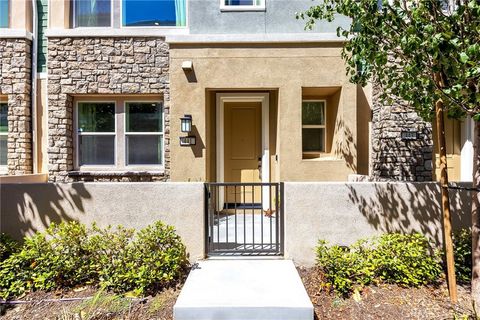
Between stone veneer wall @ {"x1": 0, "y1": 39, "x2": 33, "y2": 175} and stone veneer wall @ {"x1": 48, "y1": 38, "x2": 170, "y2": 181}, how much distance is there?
0.64m

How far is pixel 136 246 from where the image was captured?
157 inches

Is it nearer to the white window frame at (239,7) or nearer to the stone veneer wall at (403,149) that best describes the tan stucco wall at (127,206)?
the white window frame at (239,7)

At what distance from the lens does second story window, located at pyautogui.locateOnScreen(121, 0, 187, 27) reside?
6742 millimetres

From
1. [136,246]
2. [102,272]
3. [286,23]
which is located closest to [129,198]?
[136,246]

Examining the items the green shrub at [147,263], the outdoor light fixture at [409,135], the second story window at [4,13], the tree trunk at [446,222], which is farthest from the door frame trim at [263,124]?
the second story window at [4,13]

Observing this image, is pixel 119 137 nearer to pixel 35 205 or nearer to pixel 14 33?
pixel 35 205

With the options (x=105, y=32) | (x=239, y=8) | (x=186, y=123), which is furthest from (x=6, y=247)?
(x=239, y=8)

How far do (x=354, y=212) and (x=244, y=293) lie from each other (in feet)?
6.71

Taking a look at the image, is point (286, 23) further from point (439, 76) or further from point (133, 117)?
point (133, 117)

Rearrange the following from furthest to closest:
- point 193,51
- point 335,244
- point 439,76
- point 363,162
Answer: point 363,162 → point 193,51 → point 335,244 → point 439,76

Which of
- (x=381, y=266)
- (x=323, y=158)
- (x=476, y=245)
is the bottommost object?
(x=381, y=266)

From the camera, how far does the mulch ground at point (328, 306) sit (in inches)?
137

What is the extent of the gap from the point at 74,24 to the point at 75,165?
11.0ft

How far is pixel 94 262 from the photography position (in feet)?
13.1
